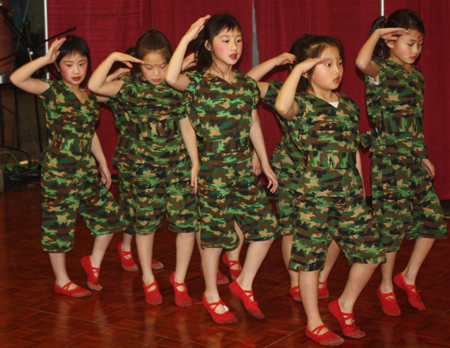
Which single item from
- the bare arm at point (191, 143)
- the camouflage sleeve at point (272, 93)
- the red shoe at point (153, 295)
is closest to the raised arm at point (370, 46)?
the camouflage sleeve at point (272, 93)

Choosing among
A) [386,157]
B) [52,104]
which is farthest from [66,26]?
[386,157]

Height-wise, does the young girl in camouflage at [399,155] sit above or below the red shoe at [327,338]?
above

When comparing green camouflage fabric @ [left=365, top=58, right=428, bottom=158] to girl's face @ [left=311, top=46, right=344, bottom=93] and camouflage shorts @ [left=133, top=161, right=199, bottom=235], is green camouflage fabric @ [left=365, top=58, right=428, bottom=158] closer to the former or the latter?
girl's face @ [left=311, top=46, right=344, bottom=93]

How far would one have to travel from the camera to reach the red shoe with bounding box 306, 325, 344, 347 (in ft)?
7.97

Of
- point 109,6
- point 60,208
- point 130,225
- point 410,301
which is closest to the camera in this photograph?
→ point 410,301

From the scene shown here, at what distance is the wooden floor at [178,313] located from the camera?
2.54m

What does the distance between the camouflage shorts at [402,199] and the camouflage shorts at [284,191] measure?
1.36 ft

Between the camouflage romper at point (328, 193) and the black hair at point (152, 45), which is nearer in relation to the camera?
the camouflage romper at point (328, 193)

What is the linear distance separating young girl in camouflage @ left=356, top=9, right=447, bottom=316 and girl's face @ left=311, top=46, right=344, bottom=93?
1.12 ft

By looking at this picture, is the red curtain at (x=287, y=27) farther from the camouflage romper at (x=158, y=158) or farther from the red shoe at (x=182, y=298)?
the red shoe at (x=182, y=298)

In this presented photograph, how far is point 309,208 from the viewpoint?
2.45 meters

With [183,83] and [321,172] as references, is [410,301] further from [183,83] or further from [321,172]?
[183,83]

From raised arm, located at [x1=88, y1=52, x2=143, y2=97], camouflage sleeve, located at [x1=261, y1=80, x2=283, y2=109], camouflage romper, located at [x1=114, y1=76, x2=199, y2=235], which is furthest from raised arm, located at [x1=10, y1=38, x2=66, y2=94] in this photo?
camouflage sleeve, located at [x1=261, y1=80, x2=283, y2=109]

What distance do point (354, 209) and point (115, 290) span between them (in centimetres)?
144
